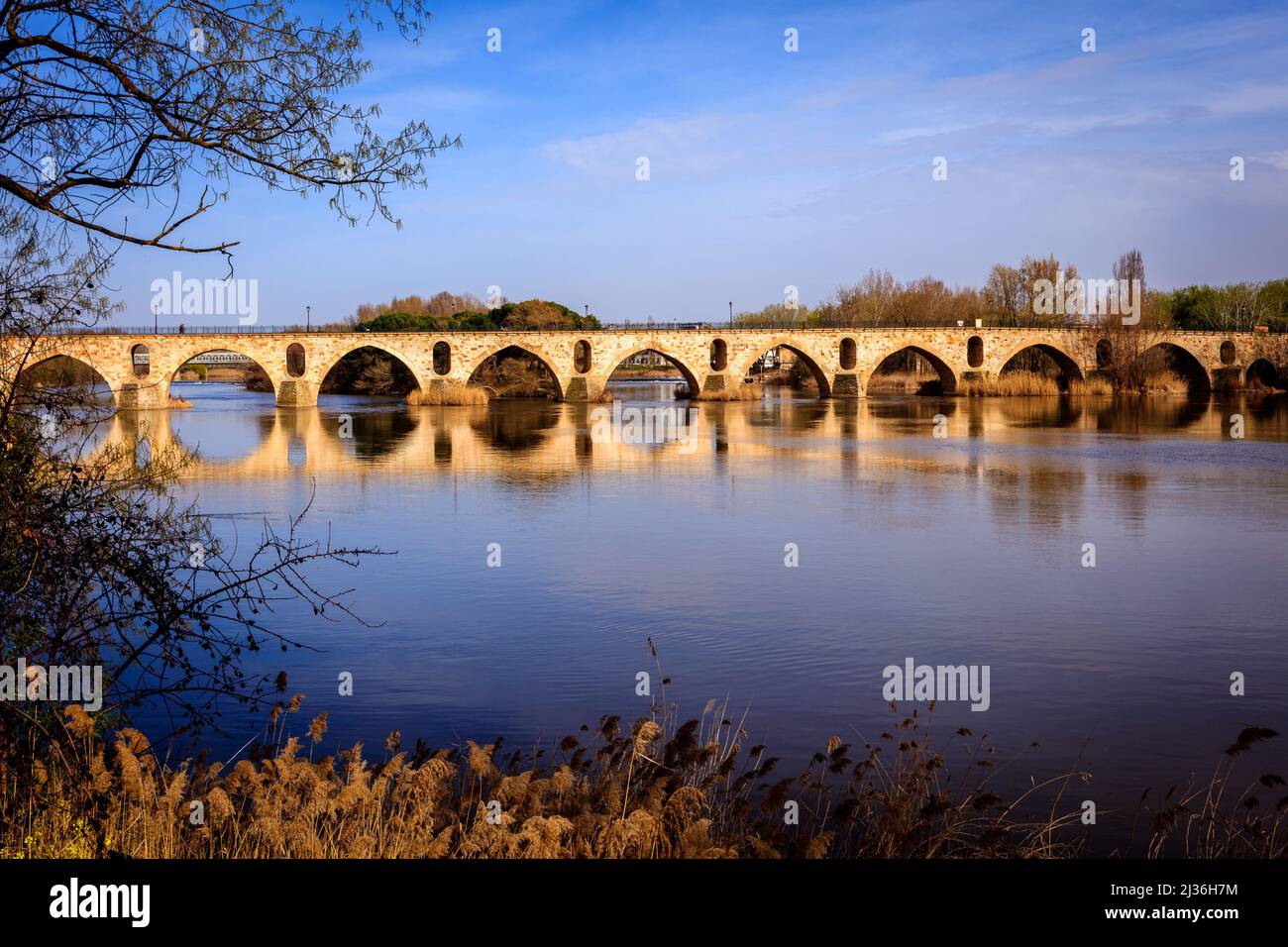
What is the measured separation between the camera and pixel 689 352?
2352 inches

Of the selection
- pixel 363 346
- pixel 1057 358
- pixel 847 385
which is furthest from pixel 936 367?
pixel 363 346

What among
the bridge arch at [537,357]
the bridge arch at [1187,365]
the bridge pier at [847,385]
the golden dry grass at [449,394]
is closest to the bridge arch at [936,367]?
the bridge pier at [847,385]

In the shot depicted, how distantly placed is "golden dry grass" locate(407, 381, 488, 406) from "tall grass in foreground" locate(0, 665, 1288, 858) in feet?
164

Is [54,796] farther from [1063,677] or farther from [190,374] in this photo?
[190,374]

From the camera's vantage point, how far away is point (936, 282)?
101 meters

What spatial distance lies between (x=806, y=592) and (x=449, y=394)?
149ft

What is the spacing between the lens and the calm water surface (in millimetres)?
8531

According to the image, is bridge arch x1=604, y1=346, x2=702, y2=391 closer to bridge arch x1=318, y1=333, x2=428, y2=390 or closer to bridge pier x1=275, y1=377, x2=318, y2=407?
bridge arch x1=318, y1=333, x2=428, y2=390

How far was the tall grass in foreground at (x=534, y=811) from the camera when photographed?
4941 mm

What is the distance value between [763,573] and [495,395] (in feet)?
165

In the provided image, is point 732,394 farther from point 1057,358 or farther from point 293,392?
point 293,392

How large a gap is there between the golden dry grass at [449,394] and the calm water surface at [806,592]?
2562 centimetres

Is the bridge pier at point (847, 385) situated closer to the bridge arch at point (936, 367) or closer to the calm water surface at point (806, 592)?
the bridge arch at point (936, 367)
